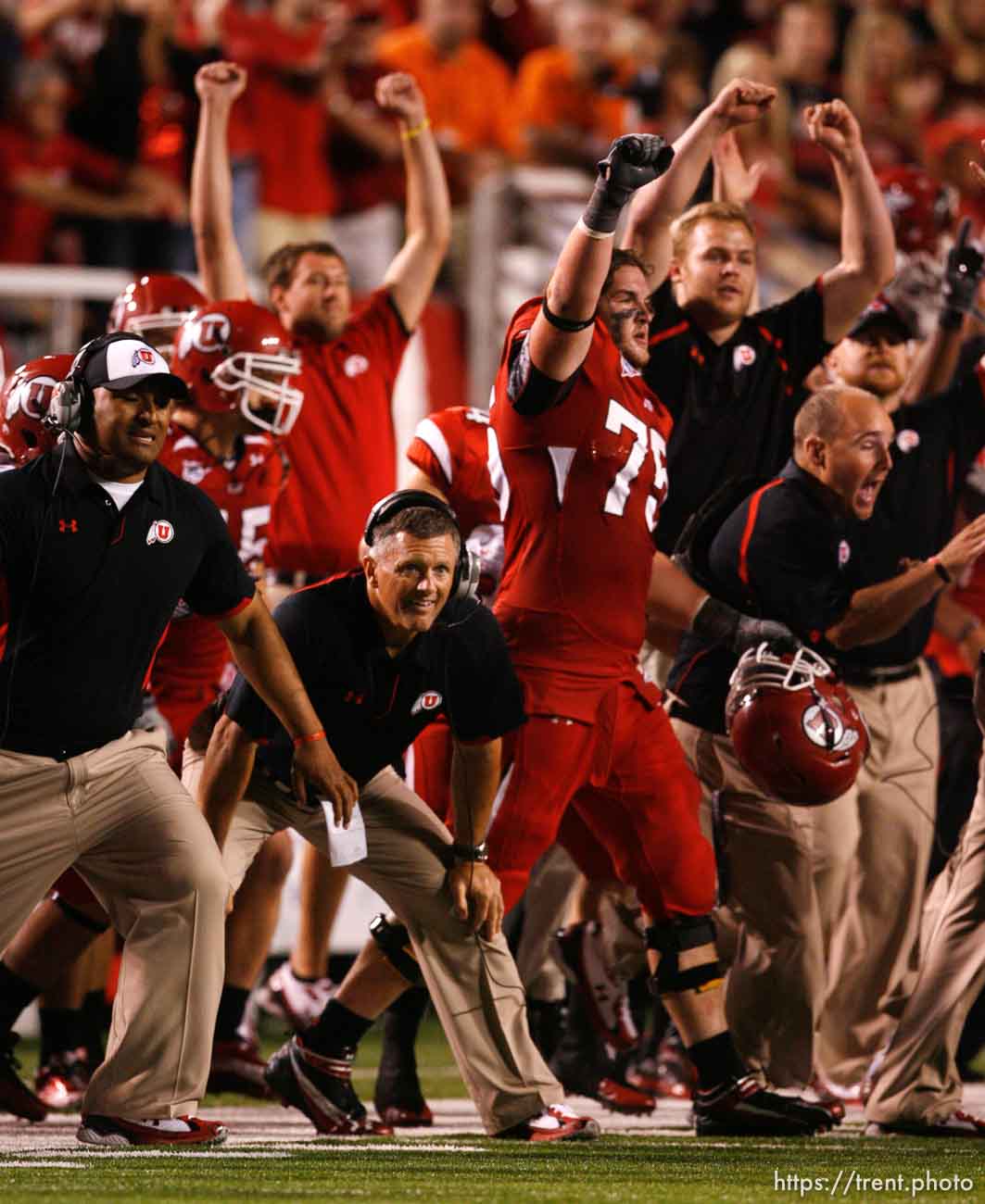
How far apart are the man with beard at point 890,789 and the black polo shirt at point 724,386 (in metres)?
0.48

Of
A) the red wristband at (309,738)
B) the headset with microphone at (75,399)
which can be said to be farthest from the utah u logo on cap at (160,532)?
the red wristband at (309,738)

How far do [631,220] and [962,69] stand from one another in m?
7.79

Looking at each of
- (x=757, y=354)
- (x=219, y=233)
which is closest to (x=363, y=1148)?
(x=757, y=354)

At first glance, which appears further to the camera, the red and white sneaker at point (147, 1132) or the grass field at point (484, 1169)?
the red and white sneaker at point (147, 1132)

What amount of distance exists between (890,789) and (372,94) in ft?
18.4

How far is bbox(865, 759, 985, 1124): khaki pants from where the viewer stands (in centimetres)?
556

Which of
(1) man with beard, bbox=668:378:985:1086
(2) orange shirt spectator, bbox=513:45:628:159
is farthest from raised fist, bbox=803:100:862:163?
(2) orange shirt spectator, bbox=513:45:628:159

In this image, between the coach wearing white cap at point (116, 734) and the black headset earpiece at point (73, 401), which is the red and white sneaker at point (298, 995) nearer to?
the coach wearing white cap at point (116, 734)

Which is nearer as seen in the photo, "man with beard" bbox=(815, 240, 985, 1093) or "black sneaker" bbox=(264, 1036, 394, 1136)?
"black sneaker" bbox=(264, 1036, 394, 1136)

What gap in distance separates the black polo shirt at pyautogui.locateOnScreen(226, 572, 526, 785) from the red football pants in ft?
0.56

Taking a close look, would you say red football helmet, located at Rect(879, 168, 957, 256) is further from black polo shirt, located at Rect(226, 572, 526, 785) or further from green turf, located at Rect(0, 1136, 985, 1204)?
green turf, located at Rect(0, 1136, 985, 1204)

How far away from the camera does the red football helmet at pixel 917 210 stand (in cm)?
747

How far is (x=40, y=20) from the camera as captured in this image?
10.5 meters

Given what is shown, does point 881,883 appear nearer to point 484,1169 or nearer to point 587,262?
point 484,1169
